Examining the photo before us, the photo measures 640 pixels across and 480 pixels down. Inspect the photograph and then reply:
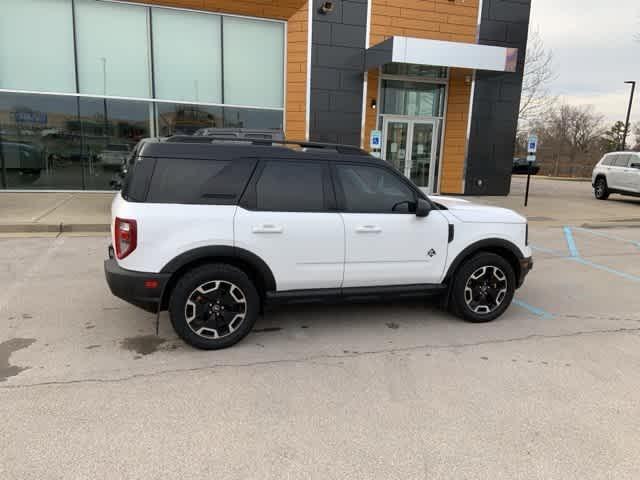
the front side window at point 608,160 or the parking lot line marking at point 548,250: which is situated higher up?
the front side window at point 608,160

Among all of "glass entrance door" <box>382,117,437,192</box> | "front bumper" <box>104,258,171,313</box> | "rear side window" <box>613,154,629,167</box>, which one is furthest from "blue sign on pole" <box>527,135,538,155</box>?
"front bumper" <box>104,258,171,313</box>

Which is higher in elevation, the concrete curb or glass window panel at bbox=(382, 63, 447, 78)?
glass window panel at bbox=(382, 63, 447, 78)

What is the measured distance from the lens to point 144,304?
3.95 metres

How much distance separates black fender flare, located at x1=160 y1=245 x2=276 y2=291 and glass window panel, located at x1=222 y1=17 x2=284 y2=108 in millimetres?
11464

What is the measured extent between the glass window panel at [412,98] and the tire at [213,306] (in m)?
12.6

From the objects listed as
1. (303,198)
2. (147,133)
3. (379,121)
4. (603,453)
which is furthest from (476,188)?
(603,453)

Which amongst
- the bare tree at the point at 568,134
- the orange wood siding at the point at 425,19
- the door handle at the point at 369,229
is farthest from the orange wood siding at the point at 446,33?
the bare tree at the point at 568,134

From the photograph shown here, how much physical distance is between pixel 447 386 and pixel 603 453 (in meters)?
1.07

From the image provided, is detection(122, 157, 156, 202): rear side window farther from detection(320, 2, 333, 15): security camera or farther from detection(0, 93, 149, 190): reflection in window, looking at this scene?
detection(320, 2, 333, 15): security camera

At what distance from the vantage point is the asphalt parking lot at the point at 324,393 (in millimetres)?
2697

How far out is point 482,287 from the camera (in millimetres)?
4984

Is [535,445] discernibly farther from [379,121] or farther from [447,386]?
[379,121]

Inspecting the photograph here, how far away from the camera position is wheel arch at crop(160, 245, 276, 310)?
3914 mm

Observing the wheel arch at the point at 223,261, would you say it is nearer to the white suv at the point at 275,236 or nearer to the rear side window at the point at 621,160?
the white suv at the point at 275,236
